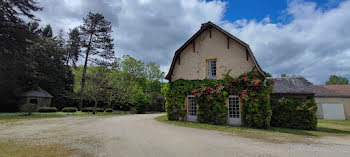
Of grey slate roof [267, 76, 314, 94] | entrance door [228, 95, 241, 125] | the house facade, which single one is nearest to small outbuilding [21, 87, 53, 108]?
the house facade

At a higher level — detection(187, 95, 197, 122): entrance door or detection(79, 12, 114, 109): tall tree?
detection(79, 12, 114, 109): tall tree

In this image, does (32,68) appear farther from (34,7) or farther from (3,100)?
(34,7)

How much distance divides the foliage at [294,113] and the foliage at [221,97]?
1660 mm

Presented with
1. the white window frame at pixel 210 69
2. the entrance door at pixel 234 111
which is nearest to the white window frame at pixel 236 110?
the entrance door at pixel 234 111

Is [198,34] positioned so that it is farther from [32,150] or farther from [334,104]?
[334,104]

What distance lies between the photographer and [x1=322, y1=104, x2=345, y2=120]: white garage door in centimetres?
1784

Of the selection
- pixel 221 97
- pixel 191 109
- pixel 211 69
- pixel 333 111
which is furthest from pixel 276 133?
pixel 333 111

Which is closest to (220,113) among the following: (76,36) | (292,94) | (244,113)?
(244,113)

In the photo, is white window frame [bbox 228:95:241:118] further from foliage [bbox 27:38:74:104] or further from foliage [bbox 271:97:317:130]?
foliage [bbox 27:38:74:104]

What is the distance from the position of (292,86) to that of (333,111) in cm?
1226

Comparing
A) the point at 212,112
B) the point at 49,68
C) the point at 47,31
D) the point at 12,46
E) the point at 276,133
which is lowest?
the point at 276,133

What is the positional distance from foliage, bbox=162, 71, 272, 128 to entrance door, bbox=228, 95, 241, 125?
36cm

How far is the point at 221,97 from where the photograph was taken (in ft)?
34.4

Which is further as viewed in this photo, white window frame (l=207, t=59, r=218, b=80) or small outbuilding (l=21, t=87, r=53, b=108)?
small outbuilding (l=21, t=87, r=53, b=108)
